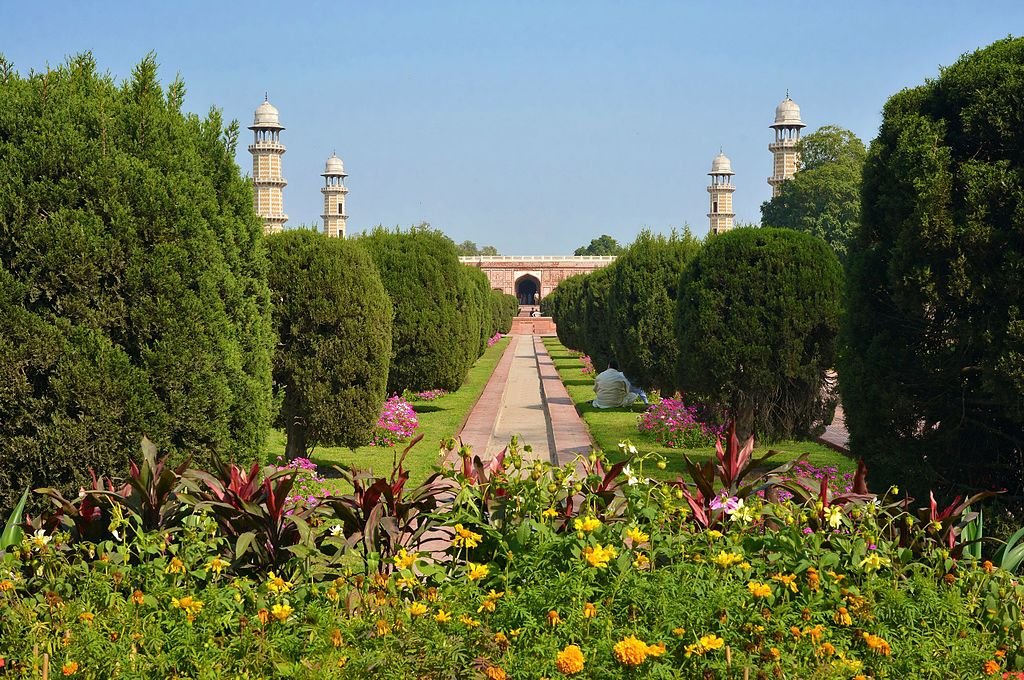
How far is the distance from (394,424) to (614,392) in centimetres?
492

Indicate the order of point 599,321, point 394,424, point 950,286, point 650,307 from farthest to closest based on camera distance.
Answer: point 599,321
point 650,307
point 394,424
point 950,286

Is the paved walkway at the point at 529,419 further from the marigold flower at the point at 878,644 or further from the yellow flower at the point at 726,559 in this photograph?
the marigold flower at the point at 878,644

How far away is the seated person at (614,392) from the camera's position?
16.1 meters

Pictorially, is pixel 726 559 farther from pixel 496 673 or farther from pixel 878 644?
pixel 496 673

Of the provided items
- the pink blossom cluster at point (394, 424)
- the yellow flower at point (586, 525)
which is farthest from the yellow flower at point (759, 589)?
the pink blossom cluster at point (394, 424)

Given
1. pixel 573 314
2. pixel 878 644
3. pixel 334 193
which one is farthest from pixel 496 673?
pixel 334 193

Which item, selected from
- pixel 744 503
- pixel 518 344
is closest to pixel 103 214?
pixel 744 503

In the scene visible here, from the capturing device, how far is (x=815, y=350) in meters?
9.59

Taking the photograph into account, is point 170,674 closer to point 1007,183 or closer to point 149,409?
point 149,409

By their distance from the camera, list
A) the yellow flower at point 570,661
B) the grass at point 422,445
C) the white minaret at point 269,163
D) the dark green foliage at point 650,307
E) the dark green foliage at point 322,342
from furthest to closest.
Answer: the white minaret at point 269,163 < the dark green foliage at point 650,307 < the grass at point 422,445 < the dark green foliage at point 322,342 < the yellow flower at point 570,661

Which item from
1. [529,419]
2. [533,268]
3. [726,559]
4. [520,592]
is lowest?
[529,419]

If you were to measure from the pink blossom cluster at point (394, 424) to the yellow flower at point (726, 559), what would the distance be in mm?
8965

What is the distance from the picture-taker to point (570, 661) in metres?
2.38

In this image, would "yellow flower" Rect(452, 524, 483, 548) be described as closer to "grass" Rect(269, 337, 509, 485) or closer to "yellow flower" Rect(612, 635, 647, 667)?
"yellow flower" Rect(612, 635, 647, 667)
